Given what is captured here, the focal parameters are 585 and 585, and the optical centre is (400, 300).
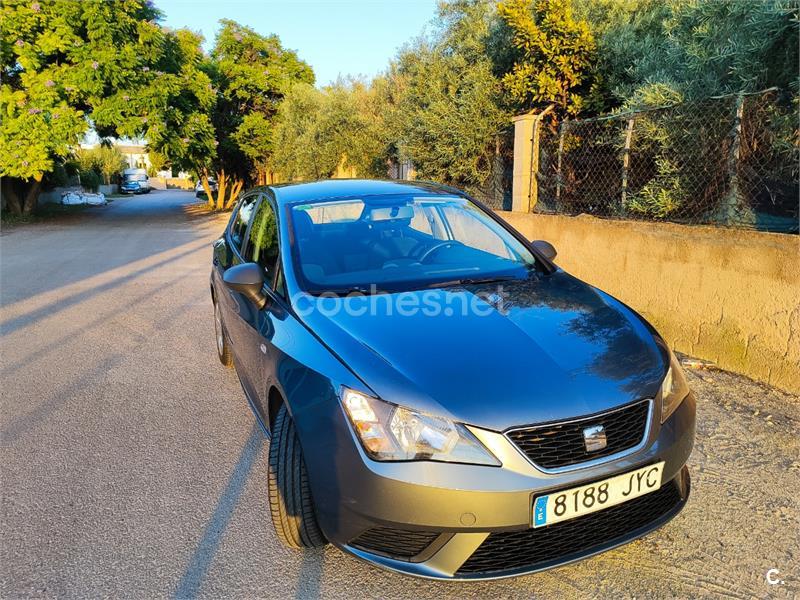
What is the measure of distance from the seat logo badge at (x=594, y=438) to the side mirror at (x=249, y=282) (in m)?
1.77

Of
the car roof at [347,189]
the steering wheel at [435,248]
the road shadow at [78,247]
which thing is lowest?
the road shadow at [78,247]

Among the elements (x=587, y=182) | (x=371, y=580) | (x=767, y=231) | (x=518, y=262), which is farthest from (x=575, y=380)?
(x=587, y=182)

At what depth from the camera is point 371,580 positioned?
7.75 feet

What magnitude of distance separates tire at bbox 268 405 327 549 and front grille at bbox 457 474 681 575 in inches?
26.8

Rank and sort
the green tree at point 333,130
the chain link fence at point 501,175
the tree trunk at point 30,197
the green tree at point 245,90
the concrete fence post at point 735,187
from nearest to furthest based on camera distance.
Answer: the concrete fence post at point 735,187, the chain link fence at point 501,175, the green tree at point 333,130, the tree trunk at point 30,197, the green tree at point 245,90

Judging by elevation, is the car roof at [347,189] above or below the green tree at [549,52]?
below

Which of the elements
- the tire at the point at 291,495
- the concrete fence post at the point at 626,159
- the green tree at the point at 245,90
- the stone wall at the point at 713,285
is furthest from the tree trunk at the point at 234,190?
the tire at the point at 291,495

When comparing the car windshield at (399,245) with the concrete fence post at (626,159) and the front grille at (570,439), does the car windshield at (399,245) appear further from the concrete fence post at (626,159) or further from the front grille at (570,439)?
the concrete fence post at (626,159)

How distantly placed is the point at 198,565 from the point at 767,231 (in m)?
4.66

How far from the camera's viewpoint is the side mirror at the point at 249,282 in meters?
3.06

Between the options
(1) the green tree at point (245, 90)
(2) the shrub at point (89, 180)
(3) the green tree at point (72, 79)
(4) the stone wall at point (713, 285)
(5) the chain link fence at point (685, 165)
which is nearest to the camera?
(4) the stone wall at point (713, 285)

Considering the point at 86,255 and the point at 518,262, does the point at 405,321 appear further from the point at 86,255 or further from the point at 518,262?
the point at 86,255

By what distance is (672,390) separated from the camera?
95.2 inches

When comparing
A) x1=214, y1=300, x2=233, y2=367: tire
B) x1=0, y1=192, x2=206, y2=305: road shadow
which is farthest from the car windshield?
x1=0, y1=192, x2=206, y2=305: road shadow
